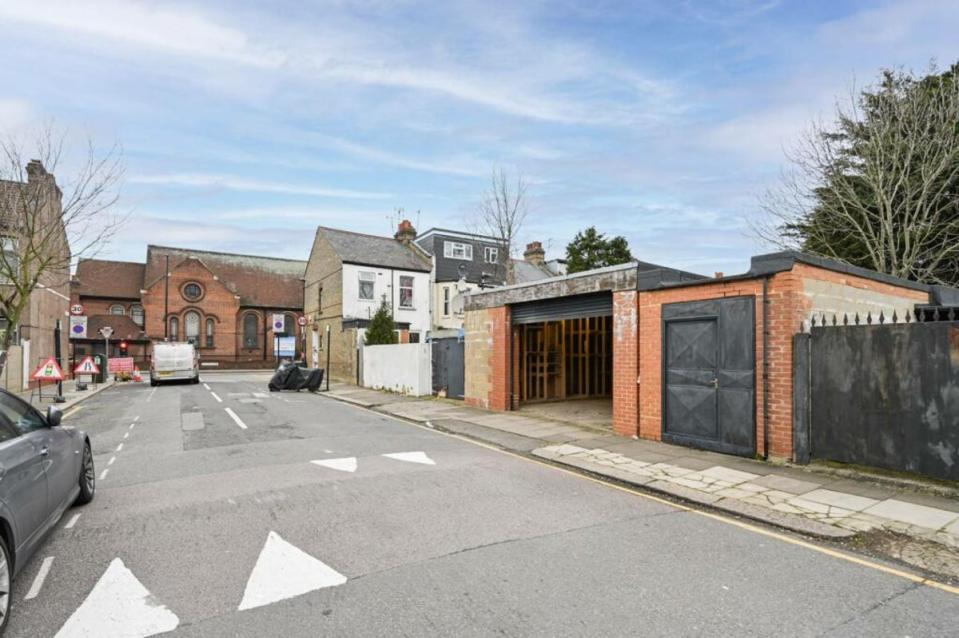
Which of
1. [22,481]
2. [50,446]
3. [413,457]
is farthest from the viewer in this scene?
[413,457]

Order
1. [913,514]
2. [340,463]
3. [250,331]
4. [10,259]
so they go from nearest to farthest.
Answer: [913,514], [340,463], [10,259], [250,331]

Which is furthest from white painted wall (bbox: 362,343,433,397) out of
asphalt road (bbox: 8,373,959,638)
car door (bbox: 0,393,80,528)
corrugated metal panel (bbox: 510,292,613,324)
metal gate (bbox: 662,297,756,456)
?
car door (bbox: 0,393,80,528)

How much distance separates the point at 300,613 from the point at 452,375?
1426cm

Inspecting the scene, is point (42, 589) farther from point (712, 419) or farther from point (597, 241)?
point (597, 241)

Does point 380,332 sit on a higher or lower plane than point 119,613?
higher

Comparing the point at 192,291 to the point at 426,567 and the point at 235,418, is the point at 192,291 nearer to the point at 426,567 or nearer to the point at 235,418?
the point at 235,418

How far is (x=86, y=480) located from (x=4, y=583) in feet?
10.3

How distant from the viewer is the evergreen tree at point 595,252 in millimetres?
35000

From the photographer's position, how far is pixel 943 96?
16.7 metres

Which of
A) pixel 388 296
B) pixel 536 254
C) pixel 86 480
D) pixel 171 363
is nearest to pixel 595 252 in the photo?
pixel 536 254

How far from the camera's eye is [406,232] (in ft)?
121

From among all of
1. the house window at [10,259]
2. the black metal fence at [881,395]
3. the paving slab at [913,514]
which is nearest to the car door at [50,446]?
the paving slab at [913,514]

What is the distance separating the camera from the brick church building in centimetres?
4425

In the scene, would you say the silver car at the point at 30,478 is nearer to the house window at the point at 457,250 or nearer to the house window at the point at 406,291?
the house window at the point at 406,291
